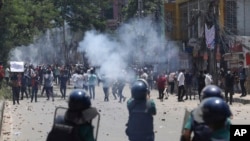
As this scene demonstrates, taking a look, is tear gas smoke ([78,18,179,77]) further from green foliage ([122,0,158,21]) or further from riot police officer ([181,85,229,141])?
riot police officer ([181,85,229,141])

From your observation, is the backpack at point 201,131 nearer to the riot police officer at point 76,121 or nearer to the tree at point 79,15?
the riot police officer at point 76,121

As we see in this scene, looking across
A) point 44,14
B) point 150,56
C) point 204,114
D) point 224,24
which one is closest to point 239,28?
point 224,24

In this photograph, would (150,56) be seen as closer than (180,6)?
No

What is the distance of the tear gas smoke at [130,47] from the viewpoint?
41.9 m

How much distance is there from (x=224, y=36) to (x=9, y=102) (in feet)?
50.5

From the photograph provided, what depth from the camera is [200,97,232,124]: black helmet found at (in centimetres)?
532

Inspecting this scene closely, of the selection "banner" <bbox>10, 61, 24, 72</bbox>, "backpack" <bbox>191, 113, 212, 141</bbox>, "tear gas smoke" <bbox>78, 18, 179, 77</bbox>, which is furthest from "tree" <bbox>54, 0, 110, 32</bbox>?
"backpack" <bbox>191, 113, 212, 141</bbox>

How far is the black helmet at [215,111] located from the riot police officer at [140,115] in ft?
9.40

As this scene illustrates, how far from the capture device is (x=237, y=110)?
2197cm

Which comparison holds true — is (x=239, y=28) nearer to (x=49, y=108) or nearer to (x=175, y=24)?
(x=175, y=24)

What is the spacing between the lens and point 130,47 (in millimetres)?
52812

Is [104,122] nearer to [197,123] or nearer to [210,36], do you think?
[197,123]

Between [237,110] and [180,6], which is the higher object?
[180,6]

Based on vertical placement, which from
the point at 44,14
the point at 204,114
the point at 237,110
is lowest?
the point at 237,110
